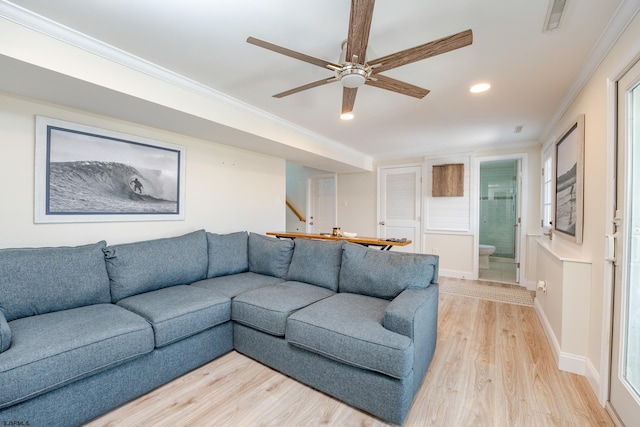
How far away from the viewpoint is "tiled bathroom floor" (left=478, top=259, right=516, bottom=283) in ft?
15.7

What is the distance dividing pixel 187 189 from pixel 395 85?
250 centimetres

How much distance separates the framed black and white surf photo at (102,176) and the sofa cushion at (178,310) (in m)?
0.93

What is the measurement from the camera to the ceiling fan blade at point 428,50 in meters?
1.38

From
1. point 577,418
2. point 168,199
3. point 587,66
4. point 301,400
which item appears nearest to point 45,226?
point 168,199

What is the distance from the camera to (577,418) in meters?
1.59

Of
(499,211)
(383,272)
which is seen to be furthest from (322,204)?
(383,272)

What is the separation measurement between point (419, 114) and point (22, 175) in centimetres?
366

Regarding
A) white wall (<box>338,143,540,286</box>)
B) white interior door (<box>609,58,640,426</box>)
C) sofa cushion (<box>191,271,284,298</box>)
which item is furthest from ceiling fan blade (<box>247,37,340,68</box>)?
white wall (<box>338,143,540,286</box>)

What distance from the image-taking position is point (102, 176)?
2.49m

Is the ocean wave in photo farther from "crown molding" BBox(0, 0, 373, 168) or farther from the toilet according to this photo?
the toilet

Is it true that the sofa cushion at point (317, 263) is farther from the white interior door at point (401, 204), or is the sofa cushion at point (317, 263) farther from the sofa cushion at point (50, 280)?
the white interior door at point (401, 204)

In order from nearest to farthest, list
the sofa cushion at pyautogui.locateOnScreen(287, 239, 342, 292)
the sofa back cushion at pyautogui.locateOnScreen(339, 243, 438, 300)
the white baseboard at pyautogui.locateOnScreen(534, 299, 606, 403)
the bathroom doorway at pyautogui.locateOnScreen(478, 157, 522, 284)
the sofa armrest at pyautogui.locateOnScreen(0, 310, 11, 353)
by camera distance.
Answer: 1. the sofa armrest at pyautogui.locateOnScreen(0, 310, 11, 353)
2. the white baseboard at pyautogui.locateOnScreen(534, 299, 606, 403)
3. the sofa back cushion at pyautogui.locateOnScreen(339, 243, 438, 300)
4. the sofa cushion at pyautogui.locateOnScreen(287, 239, 342, 292)
5. the bathroom doorway at pyautogui.locateOnScreen(478, 157, 522, 284)

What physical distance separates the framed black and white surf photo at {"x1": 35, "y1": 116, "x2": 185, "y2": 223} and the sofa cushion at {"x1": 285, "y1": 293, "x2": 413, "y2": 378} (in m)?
2.00

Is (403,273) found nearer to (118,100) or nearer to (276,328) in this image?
(276,328)
